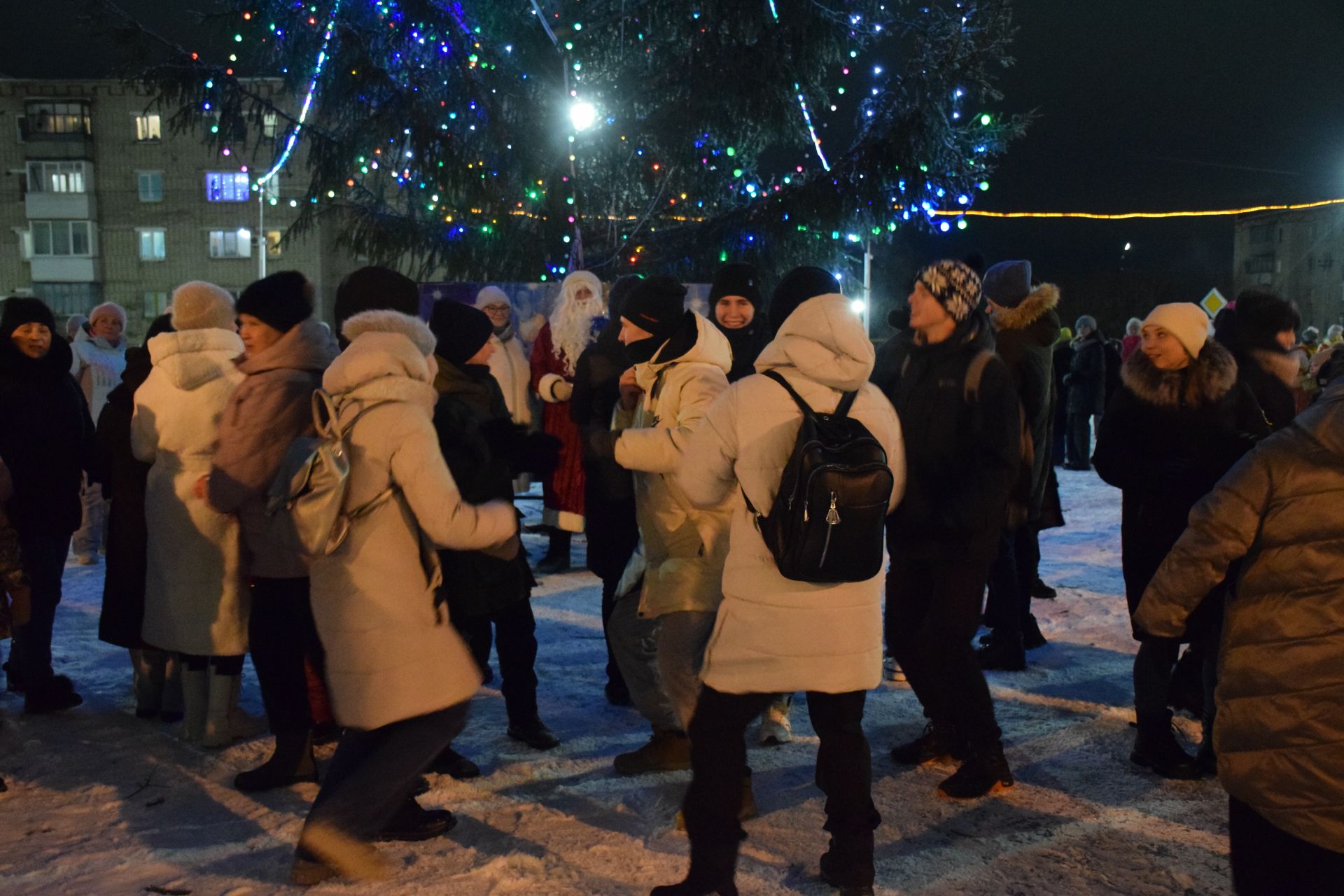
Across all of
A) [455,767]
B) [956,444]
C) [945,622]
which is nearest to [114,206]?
[455,767]

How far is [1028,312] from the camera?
18.2ft

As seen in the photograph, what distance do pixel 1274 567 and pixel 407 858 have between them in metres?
2.84

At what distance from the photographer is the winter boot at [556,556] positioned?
28.7ft

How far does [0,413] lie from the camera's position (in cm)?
536

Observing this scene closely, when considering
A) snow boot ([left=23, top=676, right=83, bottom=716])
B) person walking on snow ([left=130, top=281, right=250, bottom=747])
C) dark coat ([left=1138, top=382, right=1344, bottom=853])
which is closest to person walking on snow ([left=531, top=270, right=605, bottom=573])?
person walking on snow ([left=130, top=281, right=250, bottom=747])

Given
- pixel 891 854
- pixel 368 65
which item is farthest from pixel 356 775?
pixel 368 65

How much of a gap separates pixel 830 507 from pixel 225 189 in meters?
48.5

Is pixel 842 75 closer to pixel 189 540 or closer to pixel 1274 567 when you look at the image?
pixel 189 540

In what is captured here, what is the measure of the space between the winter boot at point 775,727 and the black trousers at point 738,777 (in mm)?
1584

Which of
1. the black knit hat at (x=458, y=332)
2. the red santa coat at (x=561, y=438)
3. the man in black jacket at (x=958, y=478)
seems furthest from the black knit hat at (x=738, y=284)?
the red santa coat at (x=561, y=438)

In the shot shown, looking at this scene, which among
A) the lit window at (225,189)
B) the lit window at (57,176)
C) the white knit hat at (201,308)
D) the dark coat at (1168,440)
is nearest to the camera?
the dark coat at (1168,440)

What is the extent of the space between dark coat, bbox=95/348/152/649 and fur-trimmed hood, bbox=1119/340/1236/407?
14.9 feet

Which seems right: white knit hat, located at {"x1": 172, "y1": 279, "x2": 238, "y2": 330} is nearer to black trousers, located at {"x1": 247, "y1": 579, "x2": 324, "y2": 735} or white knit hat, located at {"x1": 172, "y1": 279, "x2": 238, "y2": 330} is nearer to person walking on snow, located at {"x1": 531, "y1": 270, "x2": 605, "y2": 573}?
black trousers, located at {"x1": 247, "y1": 579, "x2": 324, "y2": 735}

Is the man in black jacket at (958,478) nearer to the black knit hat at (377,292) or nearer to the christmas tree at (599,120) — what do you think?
the black knit hat at (377,292)
